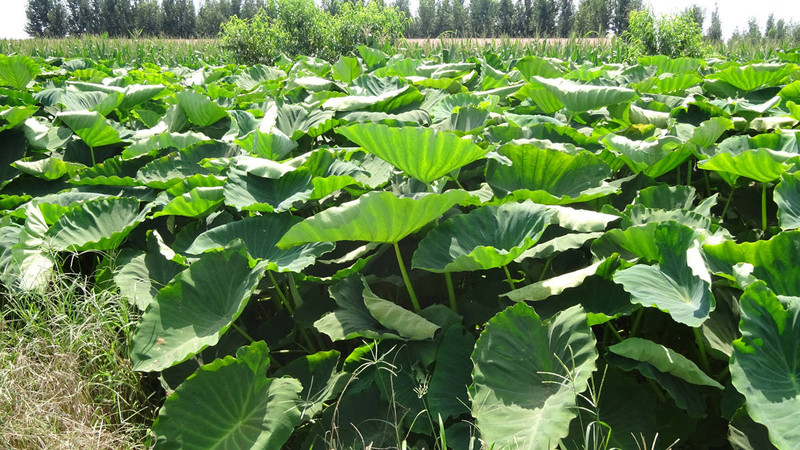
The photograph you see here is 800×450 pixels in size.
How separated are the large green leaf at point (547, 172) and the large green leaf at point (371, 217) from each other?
11.4 inches

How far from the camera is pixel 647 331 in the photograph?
1289mm

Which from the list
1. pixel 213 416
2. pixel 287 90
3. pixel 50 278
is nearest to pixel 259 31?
pixel 287 90

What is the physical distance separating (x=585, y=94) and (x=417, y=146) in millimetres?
797

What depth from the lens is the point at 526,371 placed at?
3.55ft

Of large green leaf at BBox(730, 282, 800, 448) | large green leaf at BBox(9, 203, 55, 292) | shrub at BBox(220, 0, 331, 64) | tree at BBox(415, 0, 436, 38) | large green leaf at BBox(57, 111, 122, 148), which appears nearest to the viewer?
large green leaf at BBox(730, 282, 800, 448)

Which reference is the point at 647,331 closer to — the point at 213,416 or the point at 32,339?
the point at 213,416

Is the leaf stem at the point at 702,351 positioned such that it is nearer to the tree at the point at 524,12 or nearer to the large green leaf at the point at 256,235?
the large green leaf at the point at 256,235

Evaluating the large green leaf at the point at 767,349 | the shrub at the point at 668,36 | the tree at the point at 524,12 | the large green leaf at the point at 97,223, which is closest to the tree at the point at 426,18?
the tree at the point at 524,12

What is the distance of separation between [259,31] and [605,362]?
1030cm

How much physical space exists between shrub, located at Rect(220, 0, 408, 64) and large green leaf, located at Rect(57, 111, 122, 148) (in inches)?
321

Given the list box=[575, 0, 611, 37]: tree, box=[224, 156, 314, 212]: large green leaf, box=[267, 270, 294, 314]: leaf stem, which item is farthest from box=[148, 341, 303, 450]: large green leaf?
box=[575, 0, 611, 37]: tree

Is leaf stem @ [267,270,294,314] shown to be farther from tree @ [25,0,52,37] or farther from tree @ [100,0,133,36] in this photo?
tree @ [25,0,52,37]

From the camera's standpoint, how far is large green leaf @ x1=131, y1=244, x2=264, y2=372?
1272mm

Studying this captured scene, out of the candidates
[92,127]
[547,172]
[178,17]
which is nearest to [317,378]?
[547,172]
